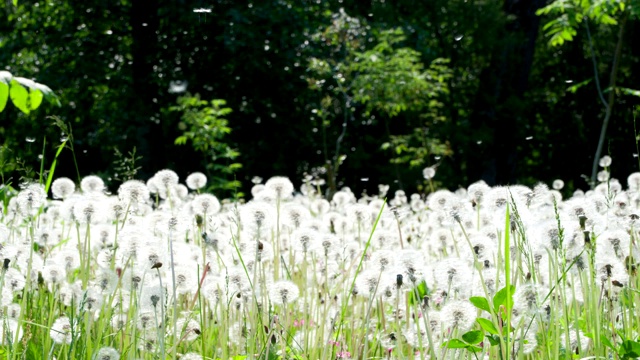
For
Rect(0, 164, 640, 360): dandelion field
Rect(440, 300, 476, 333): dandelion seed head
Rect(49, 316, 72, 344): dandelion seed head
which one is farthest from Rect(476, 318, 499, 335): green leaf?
Rect(49, 316, 72, 344): dandelion seed head

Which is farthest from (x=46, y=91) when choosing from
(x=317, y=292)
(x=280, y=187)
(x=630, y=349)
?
(x=630, y=349)

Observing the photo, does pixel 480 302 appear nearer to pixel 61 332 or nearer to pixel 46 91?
pixel 61 332

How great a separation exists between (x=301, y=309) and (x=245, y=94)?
15.9 meters

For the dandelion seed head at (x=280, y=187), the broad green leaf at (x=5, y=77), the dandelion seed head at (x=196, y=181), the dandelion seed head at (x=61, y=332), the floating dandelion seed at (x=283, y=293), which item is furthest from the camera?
the dandelion seed head at (x=196, y=181)

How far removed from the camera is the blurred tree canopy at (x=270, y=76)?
16.5 metres

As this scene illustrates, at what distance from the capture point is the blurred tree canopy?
649 inches

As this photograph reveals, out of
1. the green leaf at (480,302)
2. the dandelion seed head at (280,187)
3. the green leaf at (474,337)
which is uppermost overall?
the dandelion seed head at (280,187)

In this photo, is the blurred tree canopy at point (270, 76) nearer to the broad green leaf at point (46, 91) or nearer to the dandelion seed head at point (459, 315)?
the broad green leaf at point (46, 91)

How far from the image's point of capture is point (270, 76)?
18172mm

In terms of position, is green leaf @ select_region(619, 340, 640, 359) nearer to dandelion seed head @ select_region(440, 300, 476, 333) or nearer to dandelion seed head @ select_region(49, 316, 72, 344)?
dandelion seed head @ select_region(440, 300, 476, 333)

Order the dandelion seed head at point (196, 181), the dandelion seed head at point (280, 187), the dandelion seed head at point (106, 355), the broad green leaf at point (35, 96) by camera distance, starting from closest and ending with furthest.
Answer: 1. the dandelion seed head at point (106, 355)
2. the dandelion seed head at point (280, 187)
3. the broad green leaf at point (35, 96)
4. the dandelion seed head at point (196, 181)

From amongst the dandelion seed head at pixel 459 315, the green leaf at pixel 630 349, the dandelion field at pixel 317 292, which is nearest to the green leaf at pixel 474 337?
the dandelion field at pixel 317 292

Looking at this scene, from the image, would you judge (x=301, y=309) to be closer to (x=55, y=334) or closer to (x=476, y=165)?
(x=55, y=334)

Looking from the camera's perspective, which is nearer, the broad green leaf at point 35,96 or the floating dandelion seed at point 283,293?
the floating dandelion seed at point 283,293
